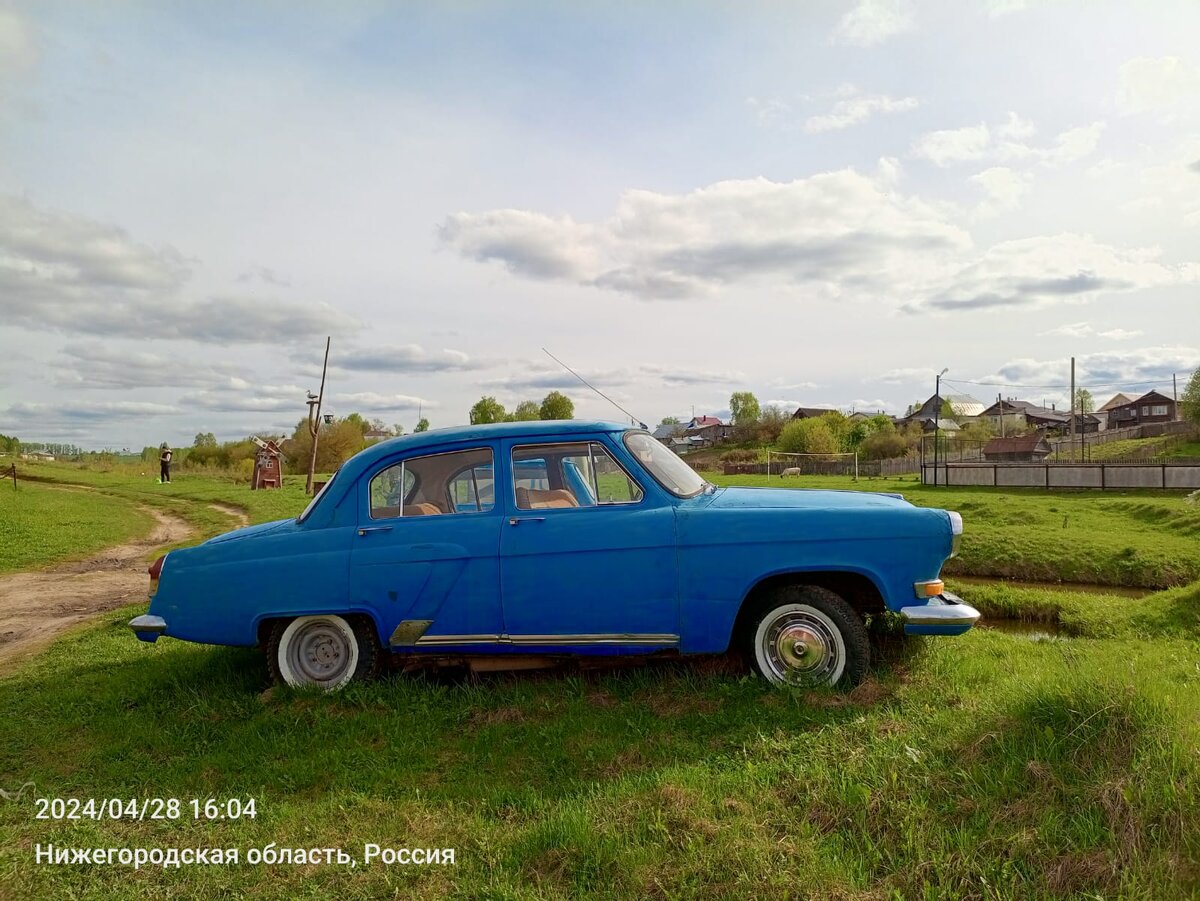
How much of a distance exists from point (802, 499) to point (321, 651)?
358 cm

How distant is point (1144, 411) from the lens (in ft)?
283

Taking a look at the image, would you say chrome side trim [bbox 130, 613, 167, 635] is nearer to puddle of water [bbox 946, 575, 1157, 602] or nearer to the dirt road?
the dirt road

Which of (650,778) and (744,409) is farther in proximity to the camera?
(744,409)

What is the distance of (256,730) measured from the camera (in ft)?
15.6

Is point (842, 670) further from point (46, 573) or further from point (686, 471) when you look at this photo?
point (46, 573)

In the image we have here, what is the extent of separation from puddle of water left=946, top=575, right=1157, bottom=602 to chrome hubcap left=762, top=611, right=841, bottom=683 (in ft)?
29.5

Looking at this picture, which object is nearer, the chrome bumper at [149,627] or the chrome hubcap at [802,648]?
the chrome hubcap at [802,648]

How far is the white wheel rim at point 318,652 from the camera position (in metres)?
5.32

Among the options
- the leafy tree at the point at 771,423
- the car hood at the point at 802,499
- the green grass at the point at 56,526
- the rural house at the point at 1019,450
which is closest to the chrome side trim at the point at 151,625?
the car hood at the point at 802,499

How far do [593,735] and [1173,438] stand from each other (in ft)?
226

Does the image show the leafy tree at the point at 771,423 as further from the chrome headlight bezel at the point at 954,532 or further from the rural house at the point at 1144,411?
the chrome headlight bezel at the point at 954,532

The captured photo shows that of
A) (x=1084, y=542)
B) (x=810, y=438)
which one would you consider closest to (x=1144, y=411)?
(x=810, y=438)

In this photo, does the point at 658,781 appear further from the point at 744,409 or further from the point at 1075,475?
the point at 744,409

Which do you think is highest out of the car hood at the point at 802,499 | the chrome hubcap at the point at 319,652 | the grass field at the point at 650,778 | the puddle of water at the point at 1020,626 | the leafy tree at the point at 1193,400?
the leafy tree at the point at 1193,400
